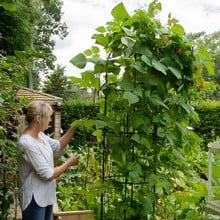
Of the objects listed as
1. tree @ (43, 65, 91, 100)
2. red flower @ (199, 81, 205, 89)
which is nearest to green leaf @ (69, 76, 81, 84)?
red flower @ (199, 81, 205, 89)

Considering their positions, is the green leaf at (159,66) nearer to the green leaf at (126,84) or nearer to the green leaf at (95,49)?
the green leaf at (126,84)

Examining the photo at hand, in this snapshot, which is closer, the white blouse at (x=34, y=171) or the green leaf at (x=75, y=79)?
the green leaf at (x=75, y=79)

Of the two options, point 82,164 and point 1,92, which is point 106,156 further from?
point 82,164

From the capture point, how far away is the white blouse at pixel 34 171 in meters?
2.28

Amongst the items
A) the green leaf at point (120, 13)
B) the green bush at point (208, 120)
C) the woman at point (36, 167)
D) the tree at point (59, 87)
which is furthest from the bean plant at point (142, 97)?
the tree at point (59, 87)

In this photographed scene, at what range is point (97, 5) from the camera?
1227 centimetres

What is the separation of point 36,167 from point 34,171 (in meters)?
0.06

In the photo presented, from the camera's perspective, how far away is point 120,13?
1.87 metres

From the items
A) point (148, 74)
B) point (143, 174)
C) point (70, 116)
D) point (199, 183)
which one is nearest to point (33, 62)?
point (148, 74)

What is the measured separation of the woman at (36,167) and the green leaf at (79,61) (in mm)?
628

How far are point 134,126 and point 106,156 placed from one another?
32 centimetres

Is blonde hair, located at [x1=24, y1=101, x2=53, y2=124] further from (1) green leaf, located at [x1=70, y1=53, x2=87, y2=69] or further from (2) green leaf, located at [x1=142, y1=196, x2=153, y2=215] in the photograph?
(2) green leaf, located at [x1=142, y1=196, x2=153, y2=215]

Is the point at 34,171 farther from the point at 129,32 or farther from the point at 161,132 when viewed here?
the point at 129,32

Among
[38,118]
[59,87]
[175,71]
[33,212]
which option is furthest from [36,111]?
[59,87]
